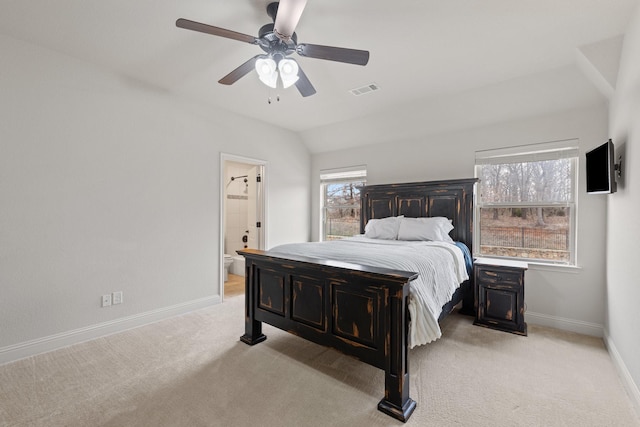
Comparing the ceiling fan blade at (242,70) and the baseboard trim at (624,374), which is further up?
the ceiling fan blade at (242,70)

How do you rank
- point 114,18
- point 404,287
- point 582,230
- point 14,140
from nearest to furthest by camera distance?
point 404,287
point 114,18
point 14,140
point 582,230

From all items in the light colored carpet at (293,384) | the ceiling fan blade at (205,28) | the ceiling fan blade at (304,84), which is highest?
the ceiling fan blade at (205,28)

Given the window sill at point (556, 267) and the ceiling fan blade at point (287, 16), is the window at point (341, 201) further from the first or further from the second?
the ceiling fan blade at point (287, 16)

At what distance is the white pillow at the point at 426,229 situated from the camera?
12.1 ft

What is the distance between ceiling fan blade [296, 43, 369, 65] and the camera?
2074 millimetres

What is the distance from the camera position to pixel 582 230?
10.5 ft

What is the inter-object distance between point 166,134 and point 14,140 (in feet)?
4.40

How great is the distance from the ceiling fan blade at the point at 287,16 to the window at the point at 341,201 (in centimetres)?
334

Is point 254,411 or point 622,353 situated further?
point 622,353

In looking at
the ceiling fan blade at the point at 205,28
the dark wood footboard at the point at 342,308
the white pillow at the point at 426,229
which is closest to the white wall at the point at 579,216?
the white pillow at the point at 426,229

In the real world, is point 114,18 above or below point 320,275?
above

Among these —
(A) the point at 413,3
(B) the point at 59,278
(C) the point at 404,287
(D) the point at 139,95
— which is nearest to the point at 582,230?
(C) the point at 404,287

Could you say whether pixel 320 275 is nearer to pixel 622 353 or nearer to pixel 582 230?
pixel 622 353

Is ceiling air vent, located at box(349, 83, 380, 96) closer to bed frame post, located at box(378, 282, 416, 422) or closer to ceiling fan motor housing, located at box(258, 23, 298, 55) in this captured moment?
ceiling fan motor housing, located at box(258, 23, 298, 55)
